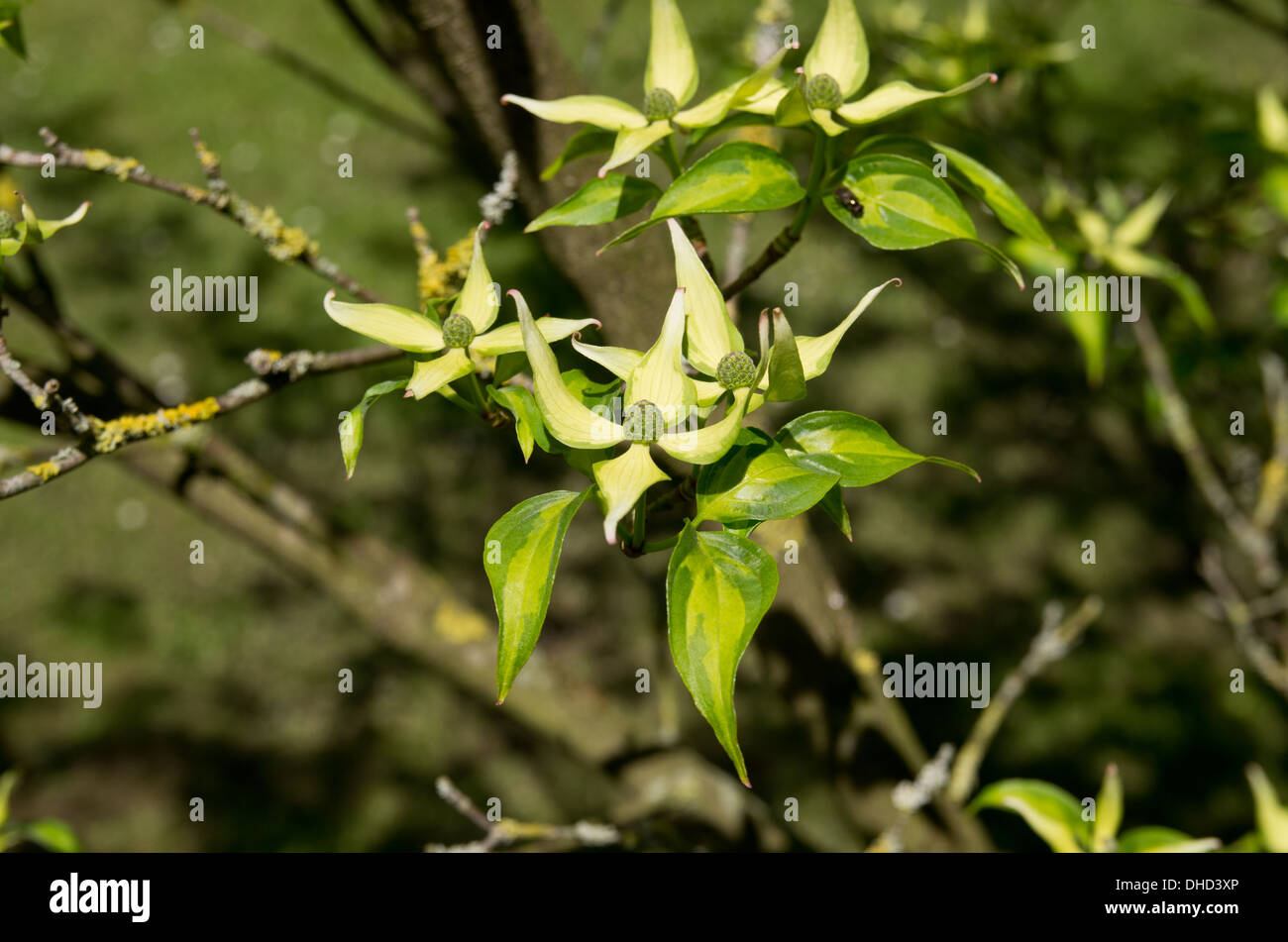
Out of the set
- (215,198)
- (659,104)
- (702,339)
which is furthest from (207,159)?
(702,339)

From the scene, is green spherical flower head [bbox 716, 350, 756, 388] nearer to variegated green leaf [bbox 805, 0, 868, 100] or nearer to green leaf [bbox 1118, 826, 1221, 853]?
variegated green leaf [bbox 805, 0, 868, 100]

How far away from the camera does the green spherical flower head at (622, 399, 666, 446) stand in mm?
818

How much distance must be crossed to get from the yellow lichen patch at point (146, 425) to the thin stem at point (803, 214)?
0.66m

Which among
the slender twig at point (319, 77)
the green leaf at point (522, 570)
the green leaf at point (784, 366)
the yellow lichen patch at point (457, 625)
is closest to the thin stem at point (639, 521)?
the green leaf at point (522, 570)

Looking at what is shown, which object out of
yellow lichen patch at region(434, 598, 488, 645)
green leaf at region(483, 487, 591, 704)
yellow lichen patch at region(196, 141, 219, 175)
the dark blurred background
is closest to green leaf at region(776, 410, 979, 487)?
green leaf at region(483, 487, 591, 704)

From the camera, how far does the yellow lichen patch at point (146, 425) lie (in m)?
1.07

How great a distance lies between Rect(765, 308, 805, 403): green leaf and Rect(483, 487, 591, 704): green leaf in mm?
191

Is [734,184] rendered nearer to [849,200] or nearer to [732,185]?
[732,185]

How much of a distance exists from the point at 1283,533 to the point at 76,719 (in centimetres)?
479

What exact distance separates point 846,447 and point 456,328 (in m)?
0.40

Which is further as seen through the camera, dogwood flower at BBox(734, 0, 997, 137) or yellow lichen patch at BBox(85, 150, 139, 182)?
yellow lichen patch at BBox(85, 150, 139, 182)

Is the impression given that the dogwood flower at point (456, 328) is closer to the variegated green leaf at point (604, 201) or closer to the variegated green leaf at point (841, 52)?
the variegated green leaf at point (604, 201)

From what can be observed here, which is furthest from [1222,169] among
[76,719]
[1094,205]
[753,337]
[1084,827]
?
[76,719]

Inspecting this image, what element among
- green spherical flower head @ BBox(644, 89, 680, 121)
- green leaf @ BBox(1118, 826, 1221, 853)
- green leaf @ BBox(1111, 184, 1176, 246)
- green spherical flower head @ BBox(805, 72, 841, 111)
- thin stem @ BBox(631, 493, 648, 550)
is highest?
green leaf @ BBox(1111, 184, 1176, 246)
